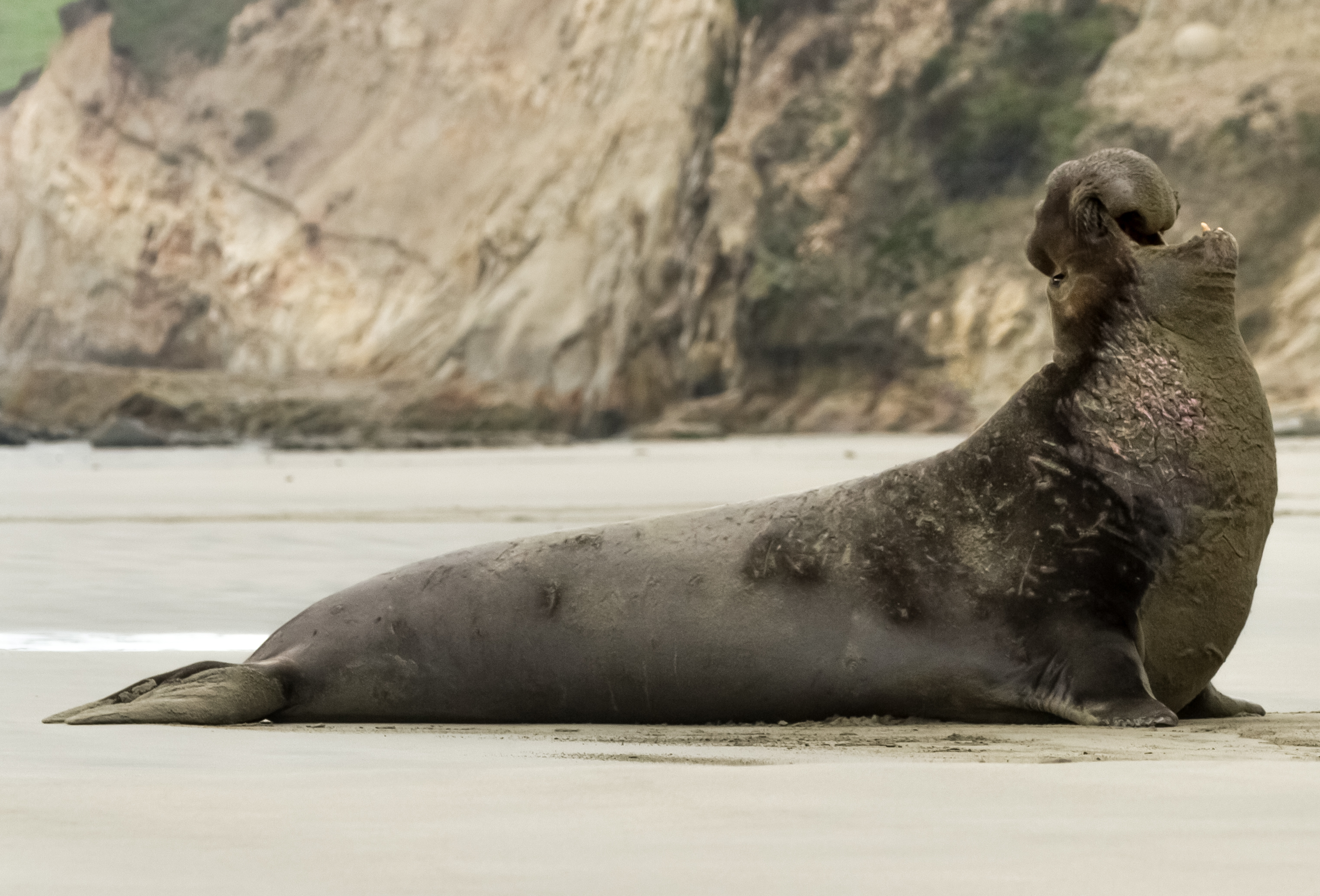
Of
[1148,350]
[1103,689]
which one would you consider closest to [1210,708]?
[1103,689]

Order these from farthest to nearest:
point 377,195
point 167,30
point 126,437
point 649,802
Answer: point 167,30, point 377,195, point 126,437, point 649,802

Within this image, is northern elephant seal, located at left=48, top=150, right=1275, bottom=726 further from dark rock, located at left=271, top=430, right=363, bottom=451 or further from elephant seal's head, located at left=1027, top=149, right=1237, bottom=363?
dark rock, located at left=271, top=430, right=363, bottom=451

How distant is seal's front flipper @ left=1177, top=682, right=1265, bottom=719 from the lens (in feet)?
13.3

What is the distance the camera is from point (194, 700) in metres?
4.15

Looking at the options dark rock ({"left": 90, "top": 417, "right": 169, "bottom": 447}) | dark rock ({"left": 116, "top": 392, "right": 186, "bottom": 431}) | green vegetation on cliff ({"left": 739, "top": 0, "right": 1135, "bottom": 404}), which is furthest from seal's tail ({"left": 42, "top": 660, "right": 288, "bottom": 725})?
dark rock ({"left": 116, "top": 392, "right": 186, "bottom": 431})

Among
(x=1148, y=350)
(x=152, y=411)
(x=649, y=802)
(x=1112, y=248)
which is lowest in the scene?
(x=649, y=802)

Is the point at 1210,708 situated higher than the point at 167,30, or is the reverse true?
the point at 167,30

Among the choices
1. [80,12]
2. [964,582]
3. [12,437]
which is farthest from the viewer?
[80,12]

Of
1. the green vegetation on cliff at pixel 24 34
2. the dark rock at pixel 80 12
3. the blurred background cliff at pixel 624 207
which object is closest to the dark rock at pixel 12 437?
the blurred background cliff at pixel 624 207

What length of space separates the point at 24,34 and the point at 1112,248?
7247 cm

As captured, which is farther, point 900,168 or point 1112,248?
point 900,168

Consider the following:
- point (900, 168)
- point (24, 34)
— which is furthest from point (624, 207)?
point (24, 34)

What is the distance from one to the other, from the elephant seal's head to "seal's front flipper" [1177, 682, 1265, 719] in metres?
0.89

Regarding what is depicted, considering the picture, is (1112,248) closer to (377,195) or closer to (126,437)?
(126,437)
